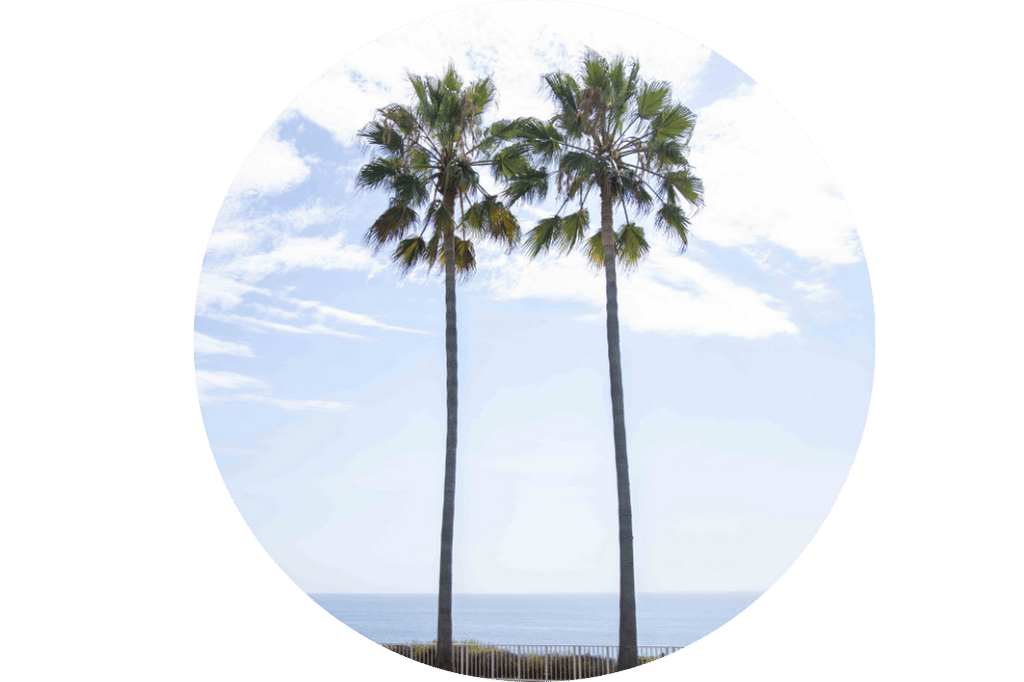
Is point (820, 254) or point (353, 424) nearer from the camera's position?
point (820, 254)

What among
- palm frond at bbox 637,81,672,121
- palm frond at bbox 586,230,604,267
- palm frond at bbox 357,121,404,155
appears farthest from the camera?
palm frond at bbox 586,230,604,267

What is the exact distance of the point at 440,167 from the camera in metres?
16.7

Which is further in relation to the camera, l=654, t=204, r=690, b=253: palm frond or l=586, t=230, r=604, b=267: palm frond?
l=586, t=230, r=604, b=267: palm frond

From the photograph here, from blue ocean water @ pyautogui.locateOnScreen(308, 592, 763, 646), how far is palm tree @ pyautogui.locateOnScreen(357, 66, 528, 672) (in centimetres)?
5038

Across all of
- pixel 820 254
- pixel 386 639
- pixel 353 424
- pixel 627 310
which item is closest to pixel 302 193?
pixel 627 310

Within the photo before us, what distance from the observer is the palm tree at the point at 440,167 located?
1631 cm

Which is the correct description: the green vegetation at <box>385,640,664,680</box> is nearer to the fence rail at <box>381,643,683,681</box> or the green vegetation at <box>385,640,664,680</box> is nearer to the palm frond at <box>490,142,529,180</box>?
the fence rail at <box>381,643,683,681</box>

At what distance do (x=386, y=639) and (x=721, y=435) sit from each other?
27.8 metres

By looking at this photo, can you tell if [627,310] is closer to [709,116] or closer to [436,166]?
[709,116]

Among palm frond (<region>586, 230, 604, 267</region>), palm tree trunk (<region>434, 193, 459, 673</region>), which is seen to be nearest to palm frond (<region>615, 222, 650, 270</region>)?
palm frond (<region>586, 230, 604, 267</region>)

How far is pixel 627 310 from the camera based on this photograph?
126ft

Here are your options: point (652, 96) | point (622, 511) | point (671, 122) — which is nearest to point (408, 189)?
point (652, 96)

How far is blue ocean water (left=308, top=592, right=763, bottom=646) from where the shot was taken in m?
69.4

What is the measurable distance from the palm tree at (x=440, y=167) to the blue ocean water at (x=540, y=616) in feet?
165
